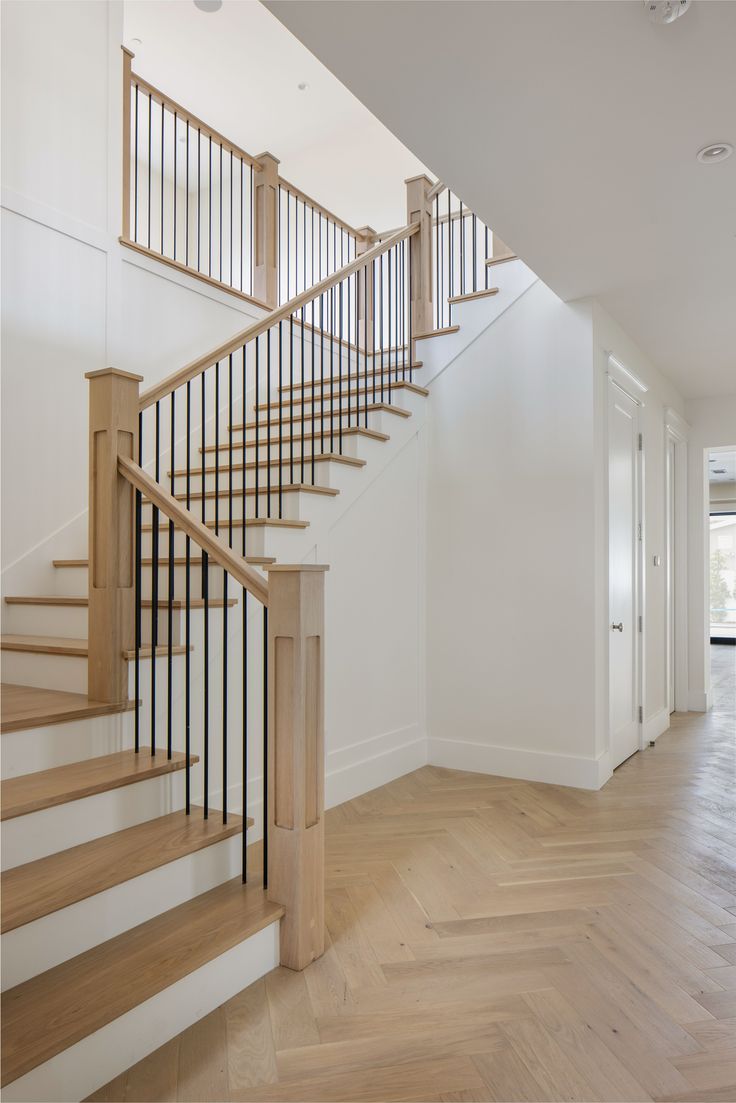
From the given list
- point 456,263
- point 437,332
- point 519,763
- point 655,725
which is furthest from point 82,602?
point 456,263

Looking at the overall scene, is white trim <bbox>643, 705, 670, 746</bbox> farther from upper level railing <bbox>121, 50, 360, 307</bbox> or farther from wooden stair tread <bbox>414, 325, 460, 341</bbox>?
upper level railing <bbox>121, 50, 360, 307</bbox>

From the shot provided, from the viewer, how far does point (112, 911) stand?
1.84 meters

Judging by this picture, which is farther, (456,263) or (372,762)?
(456,263)

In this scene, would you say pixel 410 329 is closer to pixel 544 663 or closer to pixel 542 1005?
pixel 544 663

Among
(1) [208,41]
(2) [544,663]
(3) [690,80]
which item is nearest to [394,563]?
(2) [544,663]

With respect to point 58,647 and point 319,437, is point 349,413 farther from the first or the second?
point 58,647

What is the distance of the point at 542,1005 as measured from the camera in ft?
6.19

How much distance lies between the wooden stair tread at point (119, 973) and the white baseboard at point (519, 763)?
7.09 feet

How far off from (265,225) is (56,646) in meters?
3.36

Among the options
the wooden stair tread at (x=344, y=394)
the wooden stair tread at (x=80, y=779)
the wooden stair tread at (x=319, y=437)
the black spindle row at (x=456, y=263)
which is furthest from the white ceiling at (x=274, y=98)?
the wooden stair tread at (x=80, y=779)

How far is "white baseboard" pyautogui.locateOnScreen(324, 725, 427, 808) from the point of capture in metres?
3.50

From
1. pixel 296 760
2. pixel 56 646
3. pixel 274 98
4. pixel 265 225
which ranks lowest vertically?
pixel 296 760

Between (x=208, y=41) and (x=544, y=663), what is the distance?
5624 mm

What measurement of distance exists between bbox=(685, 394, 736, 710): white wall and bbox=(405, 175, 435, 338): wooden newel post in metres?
3.05
